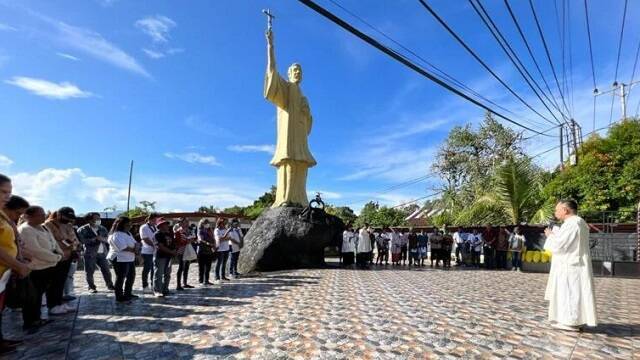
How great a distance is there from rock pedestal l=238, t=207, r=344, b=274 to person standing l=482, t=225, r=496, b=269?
21.2 ft

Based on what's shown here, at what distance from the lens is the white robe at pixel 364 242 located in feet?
49.1

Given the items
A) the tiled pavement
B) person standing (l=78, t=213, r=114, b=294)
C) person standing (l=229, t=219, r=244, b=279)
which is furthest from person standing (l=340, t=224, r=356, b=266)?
person standing (l=78, t=213, r=114, b=294)

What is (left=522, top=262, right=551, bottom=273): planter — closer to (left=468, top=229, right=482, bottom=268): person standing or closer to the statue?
(left=468, top=229, right=482, bottom=268): person standing

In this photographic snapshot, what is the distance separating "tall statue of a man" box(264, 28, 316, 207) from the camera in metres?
14.3

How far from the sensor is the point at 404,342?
4836mm

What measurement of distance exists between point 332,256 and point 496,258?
29.4 feet

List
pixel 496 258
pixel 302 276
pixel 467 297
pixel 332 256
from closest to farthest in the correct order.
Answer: pixel 467 297 → pixel 302 276 → pixel 496 258 → pixel 332 256

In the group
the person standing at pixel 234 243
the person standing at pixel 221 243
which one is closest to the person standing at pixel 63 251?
the person standing at pixel 221 243

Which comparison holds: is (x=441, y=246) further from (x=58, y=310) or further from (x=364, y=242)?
(x=58, y=310)

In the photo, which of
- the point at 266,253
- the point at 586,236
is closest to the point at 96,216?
the point at 266,253

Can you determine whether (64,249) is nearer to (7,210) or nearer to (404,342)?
(7,210)

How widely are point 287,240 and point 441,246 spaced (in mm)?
6663

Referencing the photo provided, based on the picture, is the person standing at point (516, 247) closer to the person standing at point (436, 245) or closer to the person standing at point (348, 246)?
the person standing at point (436, 245)

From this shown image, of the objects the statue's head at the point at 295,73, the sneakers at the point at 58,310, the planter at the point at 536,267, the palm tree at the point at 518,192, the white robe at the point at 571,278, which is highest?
the statue's head at the point at 295,73
